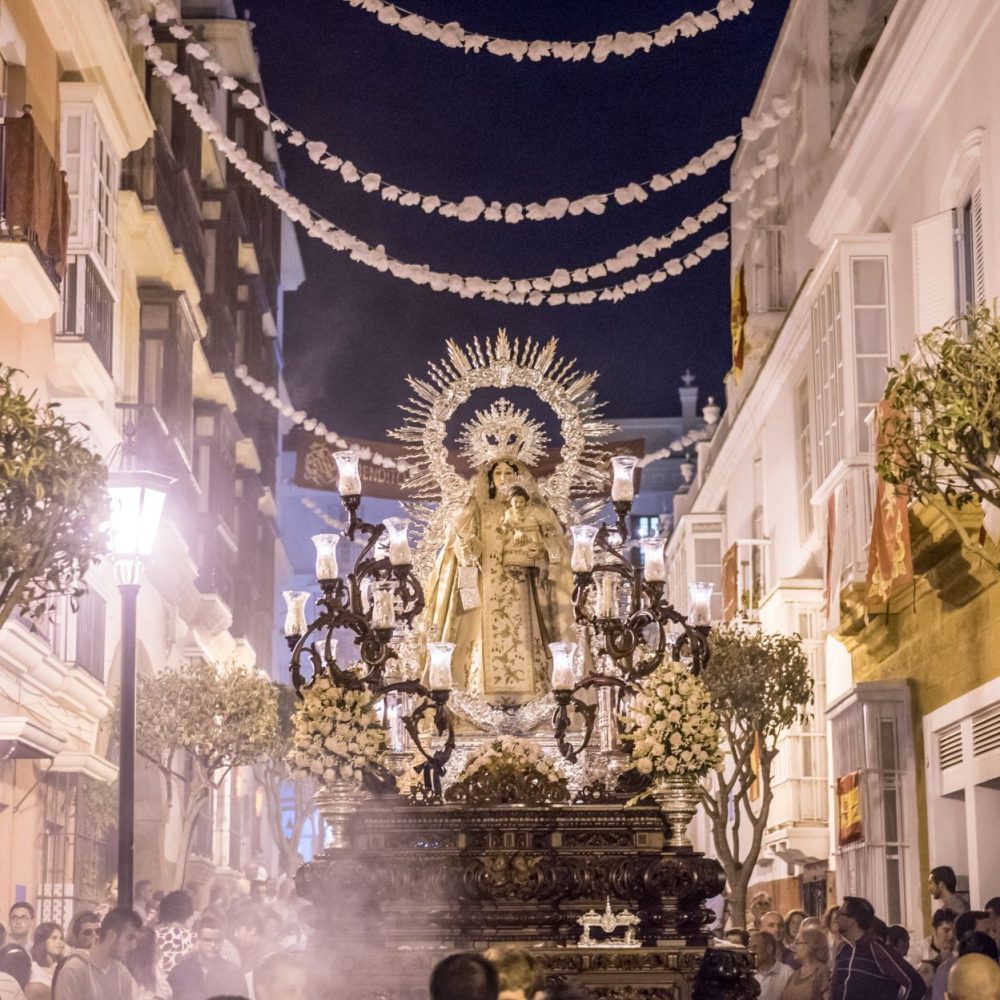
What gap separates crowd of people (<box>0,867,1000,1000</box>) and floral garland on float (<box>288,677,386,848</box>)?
88 cm

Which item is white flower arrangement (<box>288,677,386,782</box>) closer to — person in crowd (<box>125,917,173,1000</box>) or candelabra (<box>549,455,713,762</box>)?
candelabra (<box>549,455,713,762</box>)

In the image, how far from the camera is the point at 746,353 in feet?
88.6

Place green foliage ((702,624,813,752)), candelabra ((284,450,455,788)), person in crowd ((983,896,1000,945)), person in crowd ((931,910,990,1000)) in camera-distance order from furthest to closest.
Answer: green foliage ((702,624,813,752)), candelabra ((284,450,455,788)), person in crowd ((983,896,1000,945)), person in crowd ((931,910,990,1000))

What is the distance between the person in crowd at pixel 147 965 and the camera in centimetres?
1153

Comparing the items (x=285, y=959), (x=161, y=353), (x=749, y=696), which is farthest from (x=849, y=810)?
(x=285, y=959)

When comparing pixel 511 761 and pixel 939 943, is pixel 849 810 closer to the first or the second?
pixel 511 761

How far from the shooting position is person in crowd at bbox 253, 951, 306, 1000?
620cm

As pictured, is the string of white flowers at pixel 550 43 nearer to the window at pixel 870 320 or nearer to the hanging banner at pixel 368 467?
the window at pixel 870 320

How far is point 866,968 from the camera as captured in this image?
34.7 ft

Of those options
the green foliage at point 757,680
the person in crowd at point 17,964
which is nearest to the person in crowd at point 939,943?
the person in crowd at point 17,964

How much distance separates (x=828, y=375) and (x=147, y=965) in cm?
1008

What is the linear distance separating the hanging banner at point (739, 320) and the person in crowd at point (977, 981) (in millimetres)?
21075

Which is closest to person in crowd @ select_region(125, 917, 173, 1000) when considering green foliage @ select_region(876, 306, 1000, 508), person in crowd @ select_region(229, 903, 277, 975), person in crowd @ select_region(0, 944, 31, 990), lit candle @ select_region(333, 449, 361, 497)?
person in crowd @ select_region(229, 903, 277, 975)

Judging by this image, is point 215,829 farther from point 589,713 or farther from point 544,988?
point 544,988
